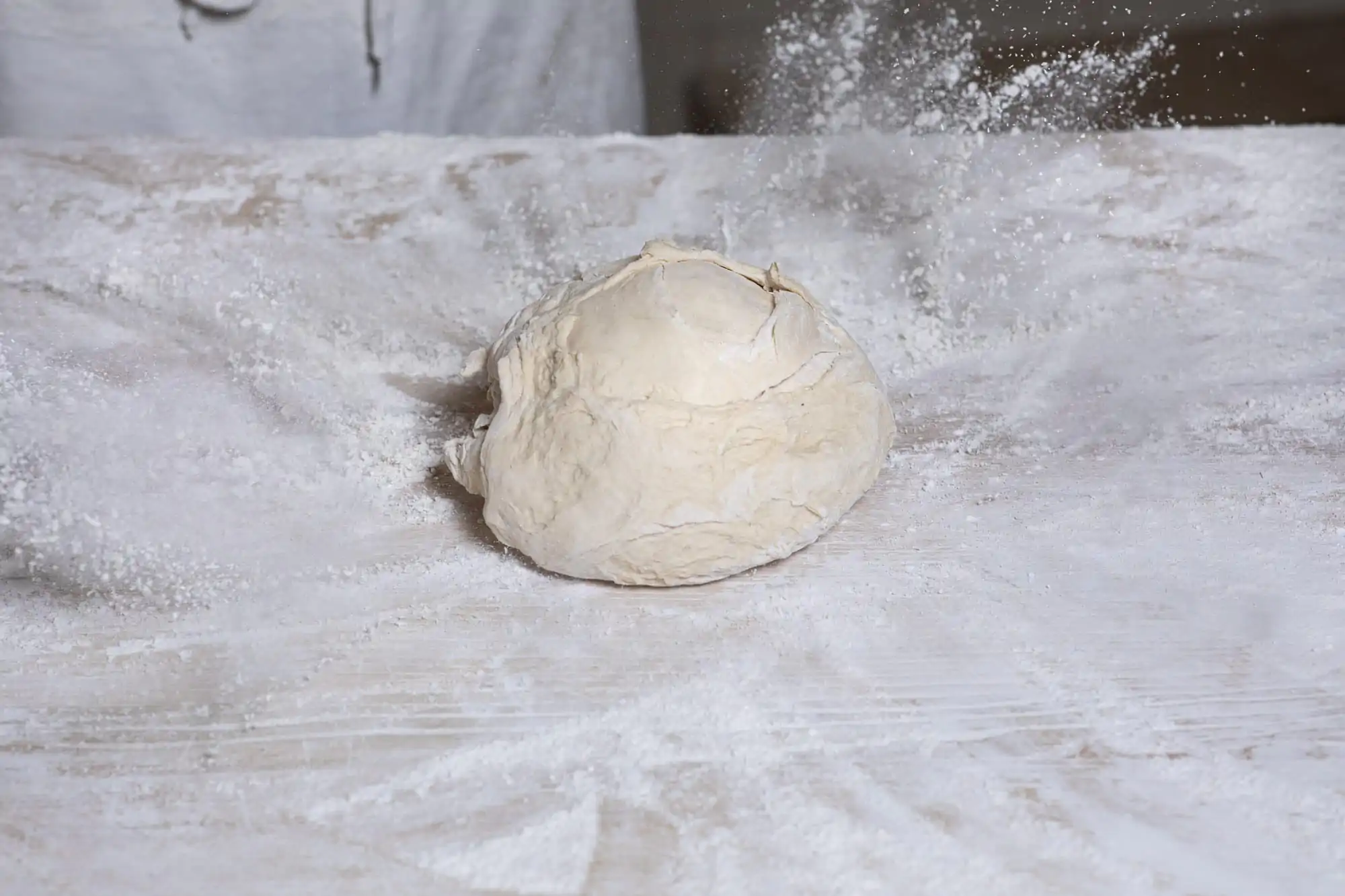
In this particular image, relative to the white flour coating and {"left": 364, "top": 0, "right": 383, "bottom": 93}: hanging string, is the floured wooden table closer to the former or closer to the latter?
the white flour coating

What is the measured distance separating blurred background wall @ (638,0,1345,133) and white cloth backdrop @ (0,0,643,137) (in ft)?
0.39

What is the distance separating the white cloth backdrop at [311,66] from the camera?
202 centimetres

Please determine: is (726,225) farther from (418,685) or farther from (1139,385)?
(418,685)

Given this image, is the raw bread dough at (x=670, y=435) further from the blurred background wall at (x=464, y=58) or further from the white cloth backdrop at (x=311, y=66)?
the white cloth backdrop at (x=311, y=66)

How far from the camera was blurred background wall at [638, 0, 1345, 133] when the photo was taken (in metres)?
1.86

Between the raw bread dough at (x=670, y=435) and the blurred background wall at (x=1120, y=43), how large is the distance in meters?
0.97

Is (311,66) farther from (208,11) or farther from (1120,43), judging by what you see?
(1120,43)

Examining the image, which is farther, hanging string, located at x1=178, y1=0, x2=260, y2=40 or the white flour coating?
hanging string, located at x1=178, y1=0, x2=260, y2=40

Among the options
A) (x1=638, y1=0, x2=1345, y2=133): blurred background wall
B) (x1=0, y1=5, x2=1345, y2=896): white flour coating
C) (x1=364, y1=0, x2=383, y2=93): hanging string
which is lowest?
(x1=0, y1=5, x2=1345, y2=896): white flour coating

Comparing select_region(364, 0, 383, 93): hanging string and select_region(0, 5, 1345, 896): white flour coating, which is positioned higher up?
select_region(364, 0, 383, 93): hanging string

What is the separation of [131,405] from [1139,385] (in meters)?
1.26

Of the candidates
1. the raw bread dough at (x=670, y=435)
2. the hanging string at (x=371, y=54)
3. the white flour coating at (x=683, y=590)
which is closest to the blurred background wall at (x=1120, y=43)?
the white flour coating at (x=683, y=590)

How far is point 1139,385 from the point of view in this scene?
138cm

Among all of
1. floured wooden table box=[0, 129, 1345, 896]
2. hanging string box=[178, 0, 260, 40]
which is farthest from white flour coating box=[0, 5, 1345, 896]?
hanging string box=[178, 0, 260, 40]
